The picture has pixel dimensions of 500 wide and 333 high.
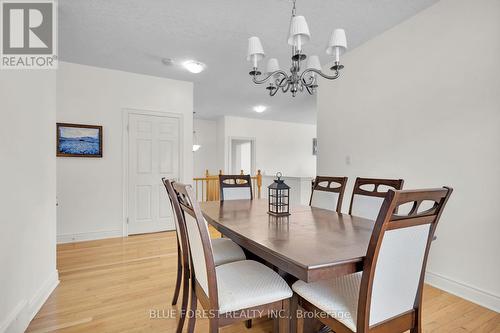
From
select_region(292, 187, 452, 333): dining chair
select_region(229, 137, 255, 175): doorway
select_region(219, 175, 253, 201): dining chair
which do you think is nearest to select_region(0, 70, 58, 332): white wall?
select_region(219, 175, 253, 201): dining chair

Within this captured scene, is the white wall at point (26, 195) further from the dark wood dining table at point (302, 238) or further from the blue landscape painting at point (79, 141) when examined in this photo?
the blue landscape painting at point (79, 141)

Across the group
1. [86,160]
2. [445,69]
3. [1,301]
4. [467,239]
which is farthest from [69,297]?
[445,69]

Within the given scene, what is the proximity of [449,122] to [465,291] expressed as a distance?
1.39 meters

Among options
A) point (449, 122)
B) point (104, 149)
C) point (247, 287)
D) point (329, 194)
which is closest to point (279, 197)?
point (247, 287)

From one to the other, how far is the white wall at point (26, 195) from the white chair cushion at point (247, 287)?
1.28 metres

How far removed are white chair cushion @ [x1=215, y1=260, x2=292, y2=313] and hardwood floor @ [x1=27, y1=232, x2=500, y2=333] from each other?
1.93 feet

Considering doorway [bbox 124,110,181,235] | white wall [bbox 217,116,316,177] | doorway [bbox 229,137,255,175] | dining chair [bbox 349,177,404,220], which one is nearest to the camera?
dining chair [bbox 349,177,404,220]

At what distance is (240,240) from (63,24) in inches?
110

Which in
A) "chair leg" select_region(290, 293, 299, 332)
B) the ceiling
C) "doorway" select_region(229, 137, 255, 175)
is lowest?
"chair leg" select_region(290, 293, 299, 332)

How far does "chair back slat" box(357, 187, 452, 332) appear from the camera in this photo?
91 centimetres

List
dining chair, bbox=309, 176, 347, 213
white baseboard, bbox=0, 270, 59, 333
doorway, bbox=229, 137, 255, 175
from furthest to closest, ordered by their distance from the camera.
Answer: doorway, bbox=229, 137, 255, 175, dining chair, bbox=309, 176, 347, 213, white baseboard, bbox=0, 270, 59, 333

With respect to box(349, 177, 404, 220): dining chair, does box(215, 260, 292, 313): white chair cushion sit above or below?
below

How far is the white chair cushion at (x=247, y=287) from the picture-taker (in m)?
1.13

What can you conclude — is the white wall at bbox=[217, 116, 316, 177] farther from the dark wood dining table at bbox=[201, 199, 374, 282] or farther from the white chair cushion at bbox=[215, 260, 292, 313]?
the white chair cushion at bbox=[215, 260, 292, 313]
